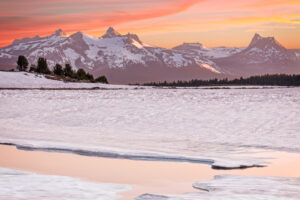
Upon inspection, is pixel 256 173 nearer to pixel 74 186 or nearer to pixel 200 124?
pixel 74 186

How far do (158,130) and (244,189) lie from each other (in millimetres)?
14502

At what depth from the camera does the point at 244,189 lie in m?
12.9

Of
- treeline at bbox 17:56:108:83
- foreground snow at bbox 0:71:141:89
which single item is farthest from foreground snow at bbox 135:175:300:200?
treeline at bbox 17:56:108:83

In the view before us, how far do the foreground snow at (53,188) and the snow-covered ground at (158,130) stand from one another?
4.50 meters

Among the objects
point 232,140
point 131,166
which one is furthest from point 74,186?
point 232,140

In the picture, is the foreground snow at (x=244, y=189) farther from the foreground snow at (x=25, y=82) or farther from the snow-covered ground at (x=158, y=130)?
the foreground snow at (x=25, y=82)

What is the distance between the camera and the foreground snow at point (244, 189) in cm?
1197

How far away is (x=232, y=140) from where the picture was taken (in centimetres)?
2294

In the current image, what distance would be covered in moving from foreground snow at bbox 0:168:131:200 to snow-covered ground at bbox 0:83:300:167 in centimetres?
450

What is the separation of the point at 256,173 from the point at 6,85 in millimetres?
77024

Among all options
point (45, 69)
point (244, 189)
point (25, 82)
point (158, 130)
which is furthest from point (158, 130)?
point (45, 69)

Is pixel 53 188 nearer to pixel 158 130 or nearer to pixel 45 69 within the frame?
pixel 158 130

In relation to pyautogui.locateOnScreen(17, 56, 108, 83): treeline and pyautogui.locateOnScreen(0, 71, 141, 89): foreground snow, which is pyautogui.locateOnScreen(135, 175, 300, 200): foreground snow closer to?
pyautogui.locateOnScreen(0, 71, 141, 89): foreground snow

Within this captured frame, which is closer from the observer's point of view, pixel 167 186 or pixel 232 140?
pixel 167 186
